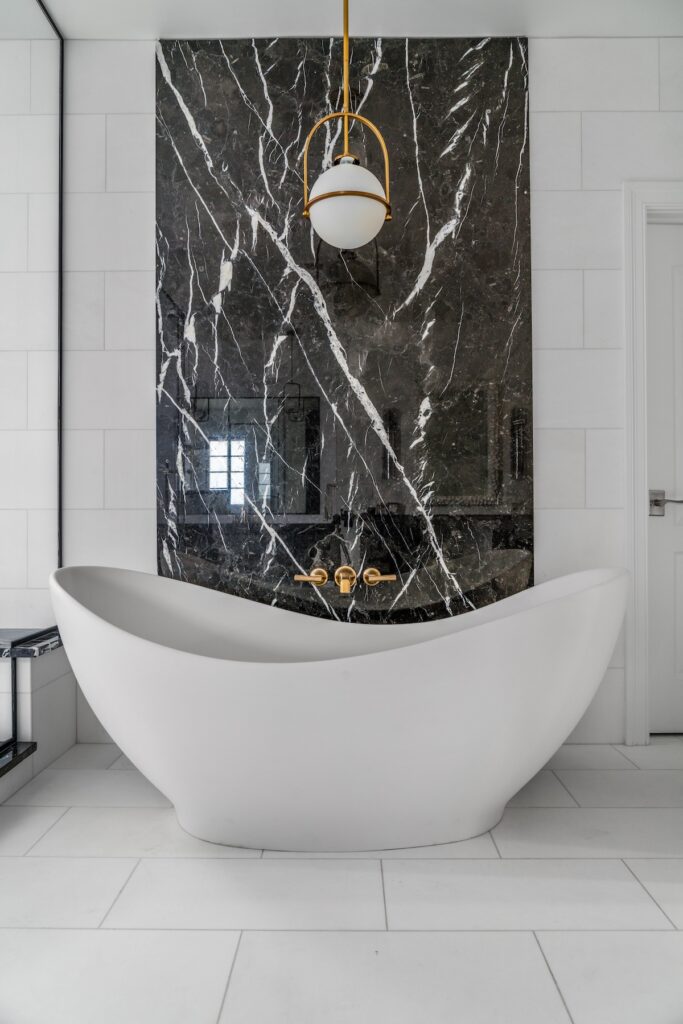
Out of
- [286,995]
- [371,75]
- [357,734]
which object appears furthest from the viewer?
[371,75]

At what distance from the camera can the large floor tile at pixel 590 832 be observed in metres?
1.65

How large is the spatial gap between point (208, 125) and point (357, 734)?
2.12 meters

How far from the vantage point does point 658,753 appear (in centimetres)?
234

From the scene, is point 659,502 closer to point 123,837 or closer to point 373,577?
point 373,577

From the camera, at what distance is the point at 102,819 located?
72.1 inches

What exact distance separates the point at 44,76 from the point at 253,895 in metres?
2.59

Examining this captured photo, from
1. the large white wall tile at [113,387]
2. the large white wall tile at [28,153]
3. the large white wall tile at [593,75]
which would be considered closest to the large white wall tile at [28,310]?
the large white wall tile at [113,387]

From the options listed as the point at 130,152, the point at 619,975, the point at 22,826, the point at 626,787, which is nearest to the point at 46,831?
the point at 22,826

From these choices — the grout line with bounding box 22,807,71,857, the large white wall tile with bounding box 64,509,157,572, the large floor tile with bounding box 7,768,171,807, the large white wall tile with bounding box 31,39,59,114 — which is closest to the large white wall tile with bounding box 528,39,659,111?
the large white wall tile with bounding box 31,39,59,114

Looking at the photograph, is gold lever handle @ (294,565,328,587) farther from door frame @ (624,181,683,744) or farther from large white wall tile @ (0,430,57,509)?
door frame @ (624,181,683,744)

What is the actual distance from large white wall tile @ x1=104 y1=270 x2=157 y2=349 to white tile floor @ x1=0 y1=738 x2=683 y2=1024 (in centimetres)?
152

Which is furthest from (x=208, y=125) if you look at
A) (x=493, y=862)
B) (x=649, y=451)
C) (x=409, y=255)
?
(x=493, y=862)

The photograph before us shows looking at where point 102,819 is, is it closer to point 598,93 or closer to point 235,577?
point 235,577

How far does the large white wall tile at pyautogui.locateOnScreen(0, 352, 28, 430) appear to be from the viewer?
2303 mm
